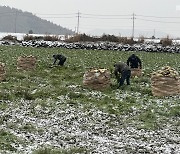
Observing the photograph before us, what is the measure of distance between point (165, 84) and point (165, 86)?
9 centimetres

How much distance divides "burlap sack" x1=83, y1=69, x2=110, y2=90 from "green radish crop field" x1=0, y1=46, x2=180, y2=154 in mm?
333

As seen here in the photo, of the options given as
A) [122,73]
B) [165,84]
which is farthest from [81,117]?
[122,73]

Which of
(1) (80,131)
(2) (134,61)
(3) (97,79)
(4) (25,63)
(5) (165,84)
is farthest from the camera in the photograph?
(4) (25,63)

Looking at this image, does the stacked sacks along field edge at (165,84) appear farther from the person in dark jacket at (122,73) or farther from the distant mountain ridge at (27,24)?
the distant mountain ridge at (27,24)

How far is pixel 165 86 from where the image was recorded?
17.6m

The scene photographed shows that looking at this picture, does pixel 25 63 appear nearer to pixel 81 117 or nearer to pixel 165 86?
pixel 165 86

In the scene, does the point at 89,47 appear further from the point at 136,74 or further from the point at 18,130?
the point at 18,130

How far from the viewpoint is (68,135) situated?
1212cm

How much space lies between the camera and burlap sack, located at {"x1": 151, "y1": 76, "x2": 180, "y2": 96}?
57.5 feet

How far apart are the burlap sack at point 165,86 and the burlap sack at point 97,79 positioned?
2158 millimetres

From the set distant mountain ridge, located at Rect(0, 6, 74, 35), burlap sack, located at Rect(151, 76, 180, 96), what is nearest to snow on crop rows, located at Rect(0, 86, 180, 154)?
burlap sack, located at Rect(151, 76, 180, 96)

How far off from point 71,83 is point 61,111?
17.3 ft

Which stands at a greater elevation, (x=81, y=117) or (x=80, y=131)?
(x=81, y=117)

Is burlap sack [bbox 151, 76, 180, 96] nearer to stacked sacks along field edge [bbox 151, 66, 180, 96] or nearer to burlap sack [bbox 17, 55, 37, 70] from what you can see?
stacked sacks along field edge [bbox 151, 66, 180, 96]
